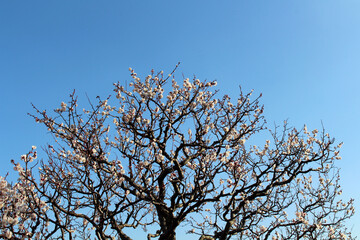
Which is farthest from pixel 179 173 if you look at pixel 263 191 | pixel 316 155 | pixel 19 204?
pixel 316 155

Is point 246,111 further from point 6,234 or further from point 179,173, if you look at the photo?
point 6,234

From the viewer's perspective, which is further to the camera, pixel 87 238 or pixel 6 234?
pixel 87 238

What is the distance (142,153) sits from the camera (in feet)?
25.4

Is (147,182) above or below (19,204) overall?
above

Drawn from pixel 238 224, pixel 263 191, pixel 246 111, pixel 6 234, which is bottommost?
pixel 6 234

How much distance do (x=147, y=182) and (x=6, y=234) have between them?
3789mm

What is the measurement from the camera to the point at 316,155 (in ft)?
32.8

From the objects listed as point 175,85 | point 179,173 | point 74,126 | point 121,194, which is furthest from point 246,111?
point 74,126

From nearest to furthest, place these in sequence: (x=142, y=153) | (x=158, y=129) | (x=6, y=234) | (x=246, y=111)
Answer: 1. (x=6, y=234)
2. (x=142, y=153)
3. (x=158, y=129)
4. (x=246, y=111)

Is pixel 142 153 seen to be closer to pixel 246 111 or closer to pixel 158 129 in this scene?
pixel 158 129

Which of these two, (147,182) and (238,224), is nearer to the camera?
(147,182)

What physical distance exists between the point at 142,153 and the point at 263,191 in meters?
3.94

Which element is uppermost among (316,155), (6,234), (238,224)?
(316,155)

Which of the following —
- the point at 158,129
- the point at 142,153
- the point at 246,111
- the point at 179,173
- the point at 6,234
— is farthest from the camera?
the point at 246,111
